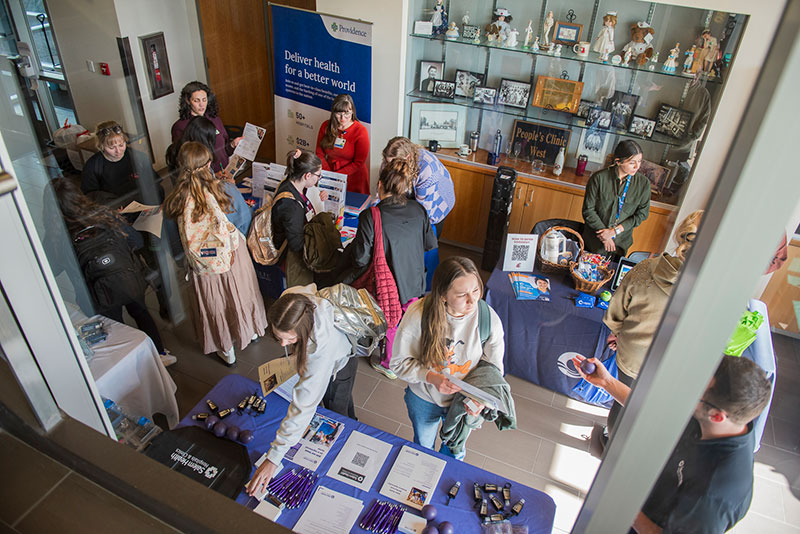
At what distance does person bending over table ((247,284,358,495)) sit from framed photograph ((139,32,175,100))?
4.31 m

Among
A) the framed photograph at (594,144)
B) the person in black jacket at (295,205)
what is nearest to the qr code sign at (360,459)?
the person in black jacket at (295,205)

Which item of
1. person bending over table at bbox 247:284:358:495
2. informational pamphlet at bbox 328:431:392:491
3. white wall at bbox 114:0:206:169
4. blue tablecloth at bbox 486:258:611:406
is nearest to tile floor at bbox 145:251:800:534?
blue tablecloth at bbox 486:258:611:406

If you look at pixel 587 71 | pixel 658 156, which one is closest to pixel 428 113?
pixel 587 71

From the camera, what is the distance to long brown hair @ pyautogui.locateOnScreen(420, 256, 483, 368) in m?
2.16

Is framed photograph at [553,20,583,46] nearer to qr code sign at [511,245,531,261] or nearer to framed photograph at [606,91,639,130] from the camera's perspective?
→ framed photograph at [606,91,639,130]

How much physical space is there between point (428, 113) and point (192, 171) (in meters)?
2.56

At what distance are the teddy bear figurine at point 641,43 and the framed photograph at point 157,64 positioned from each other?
4.41 meters

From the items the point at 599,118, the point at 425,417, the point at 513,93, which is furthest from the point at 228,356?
the point at 599,118

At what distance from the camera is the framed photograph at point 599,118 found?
4.47 metres

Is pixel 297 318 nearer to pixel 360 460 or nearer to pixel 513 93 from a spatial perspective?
pixel 360 460

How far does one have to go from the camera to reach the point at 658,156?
14.3ft

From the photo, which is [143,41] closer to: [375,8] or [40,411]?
[375,8]

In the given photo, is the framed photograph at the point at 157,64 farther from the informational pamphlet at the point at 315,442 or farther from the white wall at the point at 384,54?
the informational pamphlet at the point at 315,442

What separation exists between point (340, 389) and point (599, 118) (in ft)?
10.7
